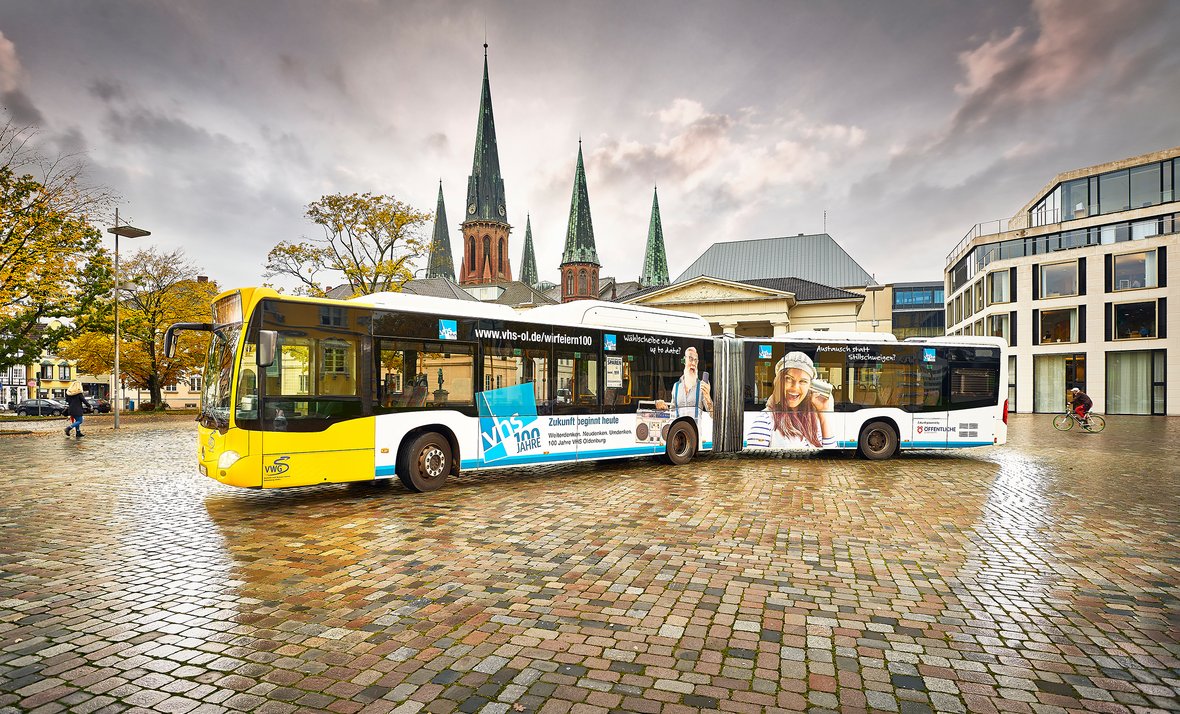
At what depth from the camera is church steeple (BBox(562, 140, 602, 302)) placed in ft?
306

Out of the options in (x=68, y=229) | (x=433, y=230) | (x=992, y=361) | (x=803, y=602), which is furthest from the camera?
(x=433, y=230)

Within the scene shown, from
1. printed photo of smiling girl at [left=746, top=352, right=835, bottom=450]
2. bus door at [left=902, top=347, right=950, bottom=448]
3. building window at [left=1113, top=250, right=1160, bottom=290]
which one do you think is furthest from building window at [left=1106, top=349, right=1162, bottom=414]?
printed photo of smiling girl at [left=746, top=352, right=835, bottom=450]

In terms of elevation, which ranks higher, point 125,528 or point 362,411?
point 362,411

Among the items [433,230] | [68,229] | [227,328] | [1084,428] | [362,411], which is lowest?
[1084,428]

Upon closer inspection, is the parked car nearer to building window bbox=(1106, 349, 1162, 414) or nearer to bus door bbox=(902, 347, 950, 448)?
bus door bbox=(902, 347, 950, 448)

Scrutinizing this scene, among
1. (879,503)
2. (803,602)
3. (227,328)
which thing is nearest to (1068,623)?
(803,602)

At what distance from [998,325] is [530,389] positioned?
156 feet

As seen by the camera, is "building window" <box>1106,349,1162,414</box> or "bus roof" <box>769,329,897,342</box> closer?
"bus roof" <box>769,329,897,342</box>

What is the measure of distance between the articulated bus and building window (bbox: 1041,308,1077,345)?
3620 centimetres

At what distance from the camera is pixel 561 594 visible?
17.1ft

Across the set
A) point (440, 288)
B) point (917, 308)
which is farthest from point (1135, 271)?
point (440, 288)

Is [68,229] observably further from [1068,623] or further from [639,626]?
[1068,623]

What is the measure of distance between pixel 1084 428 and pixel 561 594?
1131 inches

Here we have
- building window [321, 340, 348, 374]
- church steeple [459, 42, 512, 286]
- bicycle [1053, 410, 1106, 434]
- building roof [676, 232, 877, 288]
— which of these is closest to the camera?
building window [321, 340, 348, 374]
